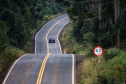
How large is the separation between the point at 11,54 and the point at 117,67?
519 inches

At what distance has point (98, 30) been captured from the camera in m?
24.0

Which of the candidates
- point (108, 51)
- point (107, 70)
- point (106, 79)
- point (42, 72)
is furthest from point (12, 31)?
point (106, 79)

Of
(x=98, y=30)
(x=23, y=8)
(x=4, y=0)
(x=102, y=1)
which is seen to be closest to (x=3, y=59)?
(x=98, y=30)

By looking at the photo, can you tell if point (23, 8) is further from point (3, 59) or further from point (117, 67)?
point (117, 67)

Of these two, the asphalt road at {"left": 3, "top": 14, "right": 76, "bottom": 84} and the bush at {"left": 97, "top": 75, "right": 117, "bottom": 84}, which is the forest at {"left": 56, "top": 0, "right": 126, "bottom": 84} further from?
the asphalt road at {"left": 3, "top": 14, "right": 76, "bottom": 84}

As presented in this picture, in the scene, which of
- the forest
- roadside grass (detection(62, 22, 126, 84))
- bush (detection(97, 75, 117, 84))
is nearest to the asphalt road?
the forest

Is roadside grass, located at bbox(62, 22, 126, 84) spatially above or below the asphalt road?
above

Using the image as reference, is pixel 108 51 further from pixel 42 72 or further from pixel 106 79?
pixel 106 79

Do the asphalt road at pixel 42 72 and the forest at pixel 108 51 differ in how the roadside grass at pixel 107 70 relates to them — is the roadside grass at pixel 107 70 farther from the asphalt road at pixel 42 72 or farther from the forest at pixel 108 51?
the asphalt road at pixel 42 72

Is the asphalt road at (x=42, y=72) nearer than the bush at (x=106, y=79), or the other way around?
the bush at (x=106, y=79)

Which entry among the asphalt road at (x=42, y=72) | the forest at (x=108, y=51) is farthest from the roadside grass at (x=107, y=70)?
the asphalt road at (x=42, y=72)

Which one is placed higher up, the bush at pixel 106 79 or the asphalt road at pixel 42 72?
the bush at pixel 106 79

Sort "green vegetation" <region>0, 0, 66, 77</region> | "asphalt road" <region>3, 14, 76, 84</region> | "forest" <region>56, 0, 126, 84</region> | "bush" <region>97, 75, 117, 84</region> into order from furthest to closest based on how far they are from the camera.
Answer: "green vegetation" <region>0, 0, 66, 77</region> < "asphalt road" <region>3, 14, 76, 84</region> < "forest" <region>56, 0, 126, 84</region> < "bush" <region>97, 75, 117, 84</region>

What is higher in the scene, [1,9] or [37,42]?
[1,9]
